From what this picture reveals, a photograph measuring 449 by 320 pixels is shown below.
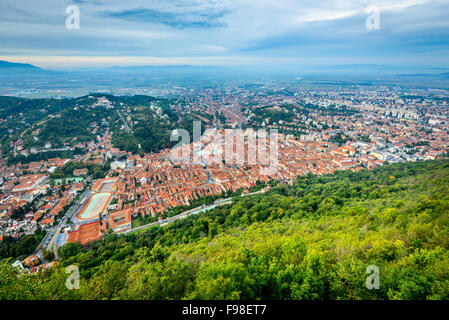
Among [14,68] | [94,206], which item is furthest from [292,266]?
[14,68]

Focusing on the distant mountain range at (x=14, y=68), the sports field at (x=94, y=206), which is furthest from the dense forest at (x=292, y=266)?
the distant mountain range at (x=14, y=68)

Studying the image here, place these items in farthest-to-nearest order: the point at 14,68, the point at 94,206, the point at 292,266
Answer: the point at 14,68
the point at 94,206
the point at 292,266

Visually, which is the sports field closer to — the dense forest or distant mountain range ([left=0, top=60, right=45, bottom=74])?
the dense forest

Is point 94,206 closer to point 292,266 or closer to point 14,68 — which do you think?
point 292,266

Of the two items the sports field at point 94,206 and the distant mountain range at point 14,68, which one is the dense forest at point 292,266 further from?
the distant mountain range at point 14,68

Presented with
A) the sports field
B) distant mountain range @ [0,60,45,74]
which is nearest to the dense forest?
the sports field

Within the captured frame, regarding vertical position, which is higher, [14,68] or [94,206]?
[14,68]
